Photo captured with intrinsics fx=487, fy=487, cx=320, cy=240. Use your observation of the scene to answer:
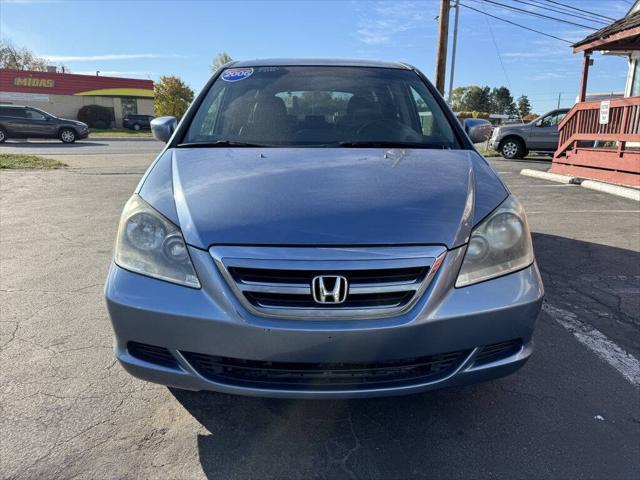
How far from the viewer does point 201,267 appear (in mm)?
1811

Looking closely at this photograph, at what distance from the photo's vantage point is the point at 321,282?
174 cm

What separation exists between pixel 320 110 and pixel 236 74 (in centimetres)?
70

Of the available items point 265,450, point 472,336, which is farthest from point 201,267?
point 472,336

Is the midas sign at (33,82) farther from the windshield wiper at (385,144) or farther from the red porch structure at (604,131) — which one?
the windshield wiper at (385,144)

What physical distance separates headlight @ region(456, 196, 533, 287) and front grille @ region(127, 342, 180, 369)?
1149 millimetres

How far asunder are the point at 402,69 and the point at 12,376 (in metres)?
3.12

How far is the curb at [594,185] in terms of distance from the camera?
27.2 ft

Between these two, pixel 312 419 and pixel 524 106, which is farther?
pixel 524 106

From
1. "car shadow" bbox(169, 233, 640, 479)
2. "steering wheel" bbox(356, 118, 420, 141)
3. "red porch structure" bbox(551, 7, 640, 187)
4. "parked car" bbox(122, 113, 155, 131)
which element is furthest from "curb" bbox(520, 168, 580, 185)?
"parked car" bbox(122, 113, 155, 131)

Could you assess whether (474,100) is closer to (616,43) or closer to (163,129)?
(616,43)

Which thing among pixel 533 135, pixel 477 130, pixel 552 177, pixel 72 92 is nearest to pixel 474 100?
pixel 72 92

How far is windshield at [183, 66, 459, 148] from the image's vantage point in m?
2.84

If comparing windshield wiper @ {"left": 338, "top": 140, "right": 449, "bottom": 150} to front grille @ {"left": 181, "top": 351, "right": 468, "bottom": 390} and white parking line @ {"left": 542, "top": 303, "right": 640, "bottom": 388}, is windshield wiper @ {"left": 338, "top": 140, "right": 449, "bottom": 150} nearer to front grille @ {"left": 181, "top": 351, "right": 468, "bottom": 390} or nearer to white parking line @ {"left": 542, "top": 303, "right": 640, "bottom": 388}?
front grille @ {"left": 181, "top": 351, "right": 468, "bottom": 390}

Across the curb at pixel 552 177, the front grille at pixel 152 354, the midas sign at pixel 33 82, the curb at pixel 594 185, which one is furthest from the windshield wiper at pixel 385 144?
the midas sign at pixel 33 82
